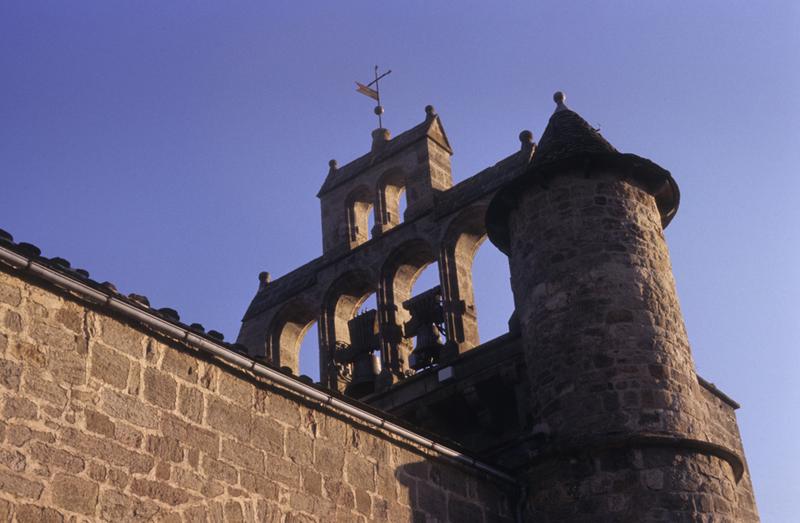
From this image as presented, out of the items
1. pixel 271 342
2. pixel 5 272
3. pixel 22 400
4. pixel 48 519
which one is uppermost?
pixel 271 342

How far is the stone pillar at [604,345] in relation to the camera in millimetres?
10875

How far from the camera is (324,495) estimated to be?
945 centimetres

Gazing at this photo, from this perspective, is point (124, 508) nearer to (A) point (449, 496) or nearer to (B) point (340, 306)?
(A) point (449, 496)

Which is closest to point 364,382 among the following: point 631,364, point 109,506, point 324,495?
point 631,364

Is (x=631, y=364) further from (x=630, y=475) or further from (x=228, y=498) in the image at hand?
(x=228, y=498)

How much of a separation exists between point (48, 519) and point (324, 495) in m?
2.57

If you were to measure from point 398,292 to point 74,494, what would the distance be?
8.28 m

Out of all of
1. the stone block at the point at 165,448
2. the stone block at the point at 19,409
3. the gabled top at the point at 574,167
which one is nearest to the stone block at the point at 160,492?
the stone block at the point at 165,448

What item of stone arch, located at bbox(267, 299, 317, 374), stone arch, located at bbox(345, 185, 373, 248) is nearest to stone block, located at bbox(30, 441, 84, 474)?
stone arch, located at bbox(267, 299, 317, 374)

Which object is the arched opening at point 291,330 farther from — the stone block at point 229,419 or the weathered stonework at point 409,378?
the stone block at point 229,419

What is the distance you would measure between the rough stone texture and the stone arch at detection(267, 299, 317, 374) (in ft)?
14.5

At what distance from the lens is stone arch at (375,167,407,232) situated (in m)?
16.5

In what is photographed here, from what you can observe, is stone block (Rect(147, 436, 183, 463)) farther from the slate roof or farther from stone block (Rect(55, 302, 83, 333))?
the slate roof

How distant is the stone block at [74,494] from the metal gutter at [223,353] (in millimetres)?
1242
